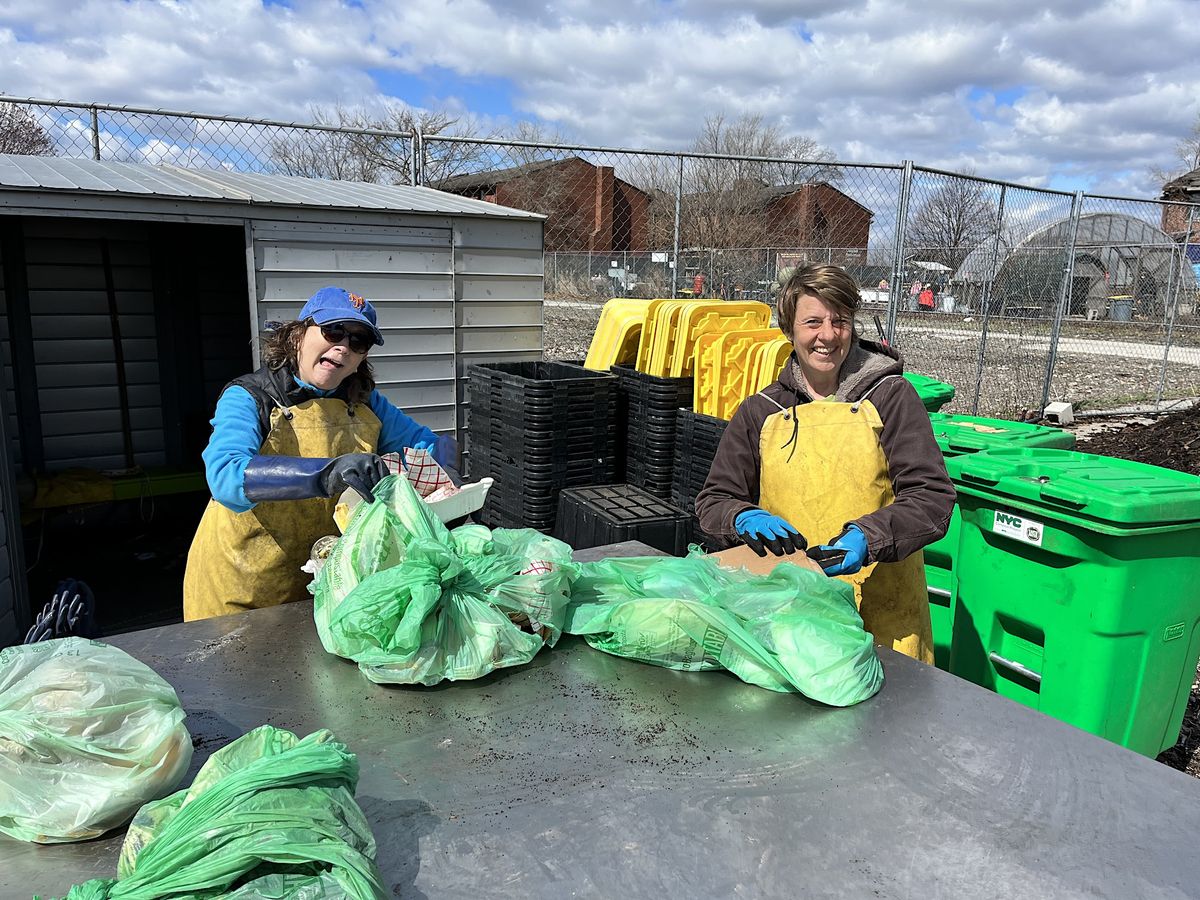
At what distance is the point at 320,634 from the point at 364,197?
14.7 ft

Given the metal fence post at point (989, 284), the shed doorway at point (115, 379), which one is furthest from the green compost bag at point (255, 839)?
the metal fence post at point (989, 284)

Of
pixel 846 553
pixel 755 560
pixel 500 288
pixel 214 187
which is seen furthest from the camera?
pixel 500 288

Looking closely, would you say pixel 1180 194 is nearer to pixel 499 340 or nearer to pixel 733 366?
pixel 499 340

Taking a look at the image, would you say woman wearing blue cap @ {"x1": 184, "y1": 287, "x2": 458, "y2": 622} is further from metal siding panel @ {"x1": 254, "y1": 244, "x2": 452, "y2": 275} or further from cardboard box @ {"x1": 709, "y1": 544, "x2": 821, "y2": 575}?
metal siding panel @ {"x1": 254, "y1": 244, "x2": 452, "y2": 275}

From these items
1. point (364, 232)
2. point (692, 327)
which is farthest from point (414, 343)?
point (692, 327)

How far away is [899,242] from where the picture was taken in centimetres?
733

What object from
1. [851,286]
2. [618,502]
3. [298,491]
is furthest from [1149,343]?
[298,491]

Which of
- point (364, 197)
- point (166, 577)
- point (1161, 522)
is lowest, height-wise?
point (166, 577)

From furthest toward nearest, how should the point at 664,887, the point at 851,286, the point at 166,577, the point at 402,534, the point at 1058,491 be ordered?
1. the point at 166,577
2. the point at 1058,491
3. the point at 851,286
4. the point at 402,534
5. the point at 664,887

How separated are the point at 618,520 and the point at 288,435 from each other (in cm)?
199

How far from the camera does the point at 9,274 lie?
629cm

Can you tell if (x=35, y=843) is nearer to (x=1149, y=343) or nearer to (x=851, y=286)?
(x=851, y=286)

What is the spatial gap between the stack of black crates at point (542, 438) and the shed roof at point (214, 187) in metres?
1.36

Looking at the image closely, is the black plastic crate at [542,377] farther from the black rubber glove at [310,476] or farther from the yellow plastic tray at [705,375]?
the black rubber glove at [310,476]
